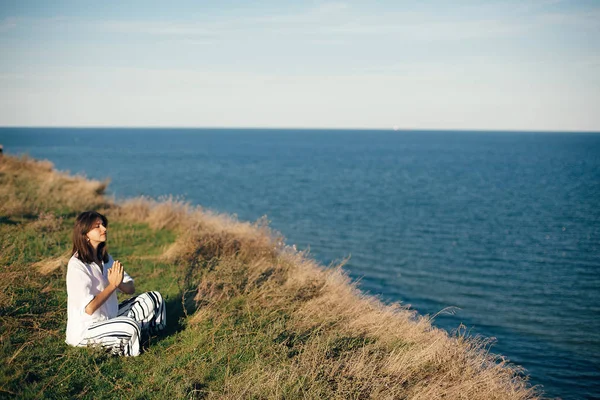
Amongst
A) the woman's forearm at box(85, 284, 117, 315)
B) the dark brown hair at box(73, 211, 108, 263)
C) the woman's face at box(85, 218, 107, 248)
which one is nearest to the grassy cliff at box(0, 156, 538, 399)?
the woman's forearm at box(85, 284, 117, 315)

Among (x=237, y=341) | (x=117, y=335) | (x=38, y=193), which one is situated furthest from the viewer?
(x=38, y=193)

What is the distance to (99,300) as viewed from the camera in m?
5.46

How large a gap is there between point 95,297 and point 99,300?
0.13m

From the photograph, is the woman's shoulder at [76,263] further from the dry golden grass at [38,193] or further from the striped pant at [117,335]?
the dry golden grass at [38,193]

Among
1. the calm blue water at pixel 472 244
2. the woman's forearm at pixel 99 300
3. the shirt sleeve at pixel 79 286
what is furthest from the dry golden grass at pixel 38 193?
the calm blue water at pixel 472 244

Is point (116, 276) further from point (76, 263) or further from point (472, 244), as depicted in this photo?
point (472, 244)

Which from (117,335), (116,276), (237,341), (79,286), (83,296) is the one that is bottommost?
(237,341)

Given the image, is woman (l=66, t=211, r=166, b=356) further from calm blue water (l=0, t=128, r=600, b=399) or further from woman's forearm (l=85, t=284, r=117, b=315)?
calm blue water (l=0, t=128, r=600, b=399)

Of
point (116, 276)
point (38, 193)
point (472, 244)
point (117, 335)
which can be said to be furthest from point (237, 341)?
point (472, 244)

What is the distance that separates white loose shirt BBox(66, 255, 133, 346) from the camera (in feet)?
18.1

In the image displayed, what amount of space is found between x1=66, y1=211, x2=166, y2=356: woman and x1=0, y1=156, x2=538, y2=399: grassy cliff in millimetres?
183

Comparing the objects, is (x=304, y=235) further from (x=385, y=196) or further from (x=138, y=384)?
(x=138, y=384)

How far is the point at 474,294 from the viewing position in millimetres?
15516

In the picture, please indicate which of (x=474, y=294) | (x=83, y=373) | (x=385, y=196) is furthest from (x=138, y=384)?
(x=385, y=196)
